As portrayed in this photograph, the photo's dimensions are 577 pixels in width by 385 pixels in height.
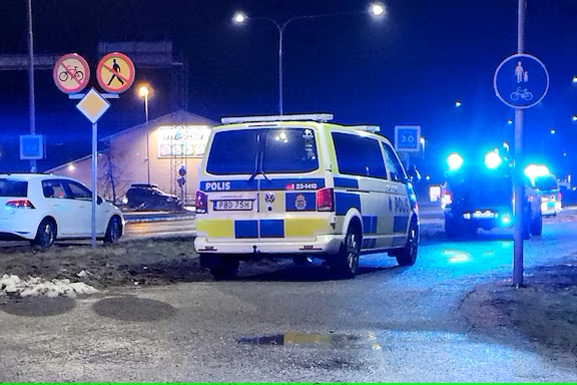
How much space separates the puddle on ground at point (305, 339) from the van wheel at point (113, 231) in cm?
1105

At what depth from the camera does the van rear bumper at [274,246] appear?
11.3 metres

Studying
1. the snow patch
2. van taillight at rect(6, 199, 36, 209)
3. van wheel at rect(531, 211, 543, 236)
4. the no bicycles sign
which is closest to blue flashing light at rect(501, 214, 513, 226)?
van wheel at rect(531, 211, 543, 236)

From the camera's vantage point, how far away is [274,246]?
37.2 feet

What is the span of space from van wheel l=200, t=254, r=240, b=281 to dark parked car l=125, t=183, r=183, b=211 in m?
34.7

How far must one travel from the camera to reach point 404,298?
999 cm

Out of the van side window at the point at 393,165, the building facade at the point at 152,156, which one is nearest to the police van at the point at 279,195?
the van side window at the point at 393,165

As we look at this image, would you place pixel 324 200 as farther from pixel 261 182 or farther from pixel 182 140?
pixel 182 140

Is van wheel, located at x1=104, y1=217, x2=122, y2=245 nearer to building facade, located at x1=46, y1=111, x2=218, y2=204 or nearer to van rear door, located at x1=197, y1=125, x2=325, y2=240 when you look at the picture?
van rear door, located at x1=197, y1=125, x2=325, y2=240

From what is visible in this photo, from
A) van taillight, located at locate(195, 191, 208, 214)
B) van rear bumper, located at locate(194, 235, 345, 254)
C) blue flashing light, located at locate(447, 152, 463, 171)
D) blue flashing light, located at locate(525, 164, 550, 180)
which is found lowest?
van rear bumper, located at locate(194, 235, 345, 254)

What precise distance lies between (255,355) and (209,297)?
10.0 feet

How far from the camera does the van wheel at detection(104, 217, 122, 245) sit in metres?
18.4

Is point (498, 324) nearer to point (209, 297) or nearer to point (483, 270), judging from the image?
point (209, 297)

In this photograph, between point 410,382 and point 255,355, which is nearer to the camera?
point 410,382

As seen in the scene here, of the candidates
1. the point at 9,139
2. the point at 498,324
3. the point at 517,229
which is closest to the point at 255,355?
the point at 498,324
